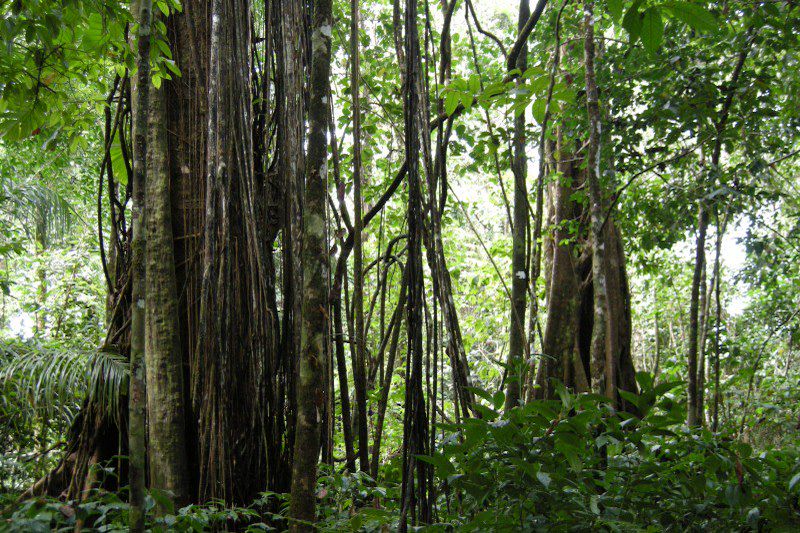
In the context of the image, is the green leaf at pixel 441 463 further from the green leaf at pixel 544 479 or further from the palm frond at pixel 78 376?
the palm frond at pixel 78 376

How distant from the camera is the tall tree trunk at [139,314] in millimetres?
1355

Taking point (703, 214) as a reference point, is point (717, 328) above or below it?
below

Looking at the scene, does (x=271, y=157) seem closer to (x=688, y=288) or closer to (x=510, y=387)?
(x=510, y=387)

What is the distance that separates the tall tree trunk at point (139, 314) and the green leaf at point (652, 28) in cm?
132

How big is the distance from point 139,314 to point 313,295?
0.52 m

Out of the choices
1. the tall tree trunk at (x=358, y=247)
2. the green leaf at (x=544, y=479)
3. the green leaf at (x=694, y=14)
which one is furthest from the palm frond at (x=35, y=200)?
the green leaf at (x=694, y=14)

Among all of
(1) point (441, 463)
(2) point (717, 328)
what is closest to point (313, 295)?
(1) point (441, 463)

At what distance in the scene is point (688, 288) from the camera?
9812 mm

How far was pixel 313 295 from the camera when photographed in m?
1.82

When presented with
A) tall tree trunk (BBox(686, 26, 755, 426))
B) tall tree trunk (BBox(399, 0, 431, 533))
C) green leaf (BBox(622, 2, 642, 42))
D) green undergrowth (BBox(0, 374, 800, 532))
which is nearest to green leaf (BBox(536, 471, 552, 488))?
green undergrowth (BBox(0, 374, 800, 532))

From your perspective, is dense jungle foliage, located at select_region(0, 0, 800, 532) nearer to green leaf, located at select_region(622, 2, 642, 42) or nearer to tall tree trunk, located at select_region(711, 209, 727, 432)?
green leaf, located at select_region(622, 2, 642, 42)

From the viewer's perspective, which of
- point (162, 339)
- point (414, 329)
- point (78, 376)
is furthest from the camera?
point (78, 376)

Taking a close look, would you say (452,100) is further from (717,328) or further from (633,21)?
(717,328)

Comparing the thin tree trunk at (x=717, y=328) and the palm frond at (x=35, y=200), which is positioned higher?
the palm frond at (x=35, y=200)
